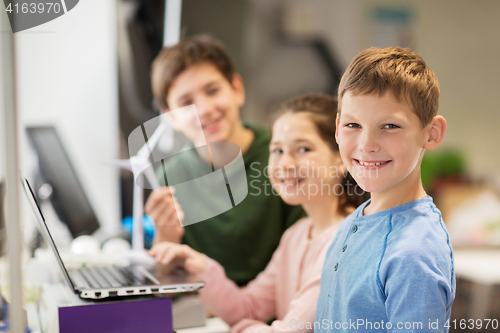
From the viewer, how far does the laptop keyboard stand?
651mm

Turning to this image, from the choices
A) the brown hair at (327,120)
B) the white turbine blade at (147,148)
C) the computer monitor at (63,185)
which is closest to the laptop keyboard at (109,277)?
the white turbine blade at (147,148)

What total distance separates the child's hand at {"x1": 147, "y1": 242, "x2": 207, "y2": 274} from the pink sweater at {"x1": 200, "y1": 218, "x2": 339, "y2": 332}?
0.04 meters

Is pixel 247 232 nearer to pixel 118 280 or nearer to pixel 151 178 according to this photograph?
pixel 151 178

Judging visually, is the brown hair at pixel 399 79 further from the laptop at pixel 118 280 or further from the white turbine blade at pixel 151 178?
the white turbine blade at pixel 151 178

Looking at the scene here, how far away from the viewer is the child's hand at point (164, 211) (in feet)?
2.98

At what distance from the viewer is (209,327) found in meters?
0.75

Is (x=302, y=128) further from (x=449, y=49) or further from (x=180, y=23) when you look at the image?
(x=449, y=49)

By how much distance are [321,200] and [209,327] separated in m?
0.28

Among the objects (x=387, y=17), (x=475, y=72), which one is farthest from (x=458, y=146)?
(x=387, y=17)

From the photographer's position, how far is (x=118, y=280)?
68cm

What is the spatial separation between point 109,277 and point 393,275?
17.7 inches

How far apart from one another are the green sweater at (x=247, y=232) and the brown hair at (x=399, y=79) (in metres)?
0.49

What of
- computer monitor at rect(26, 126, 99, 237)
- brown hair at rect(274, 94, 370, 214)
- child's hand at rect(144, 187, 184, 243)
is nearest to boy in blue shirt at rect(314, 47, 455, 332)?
brown hair at rect(274, 94, 370, 214)

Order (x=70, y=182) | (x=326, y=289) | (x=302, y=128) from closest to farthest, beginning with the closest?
(x=326, y=289)
(x=302, y=128)
(x=70, y=182)
